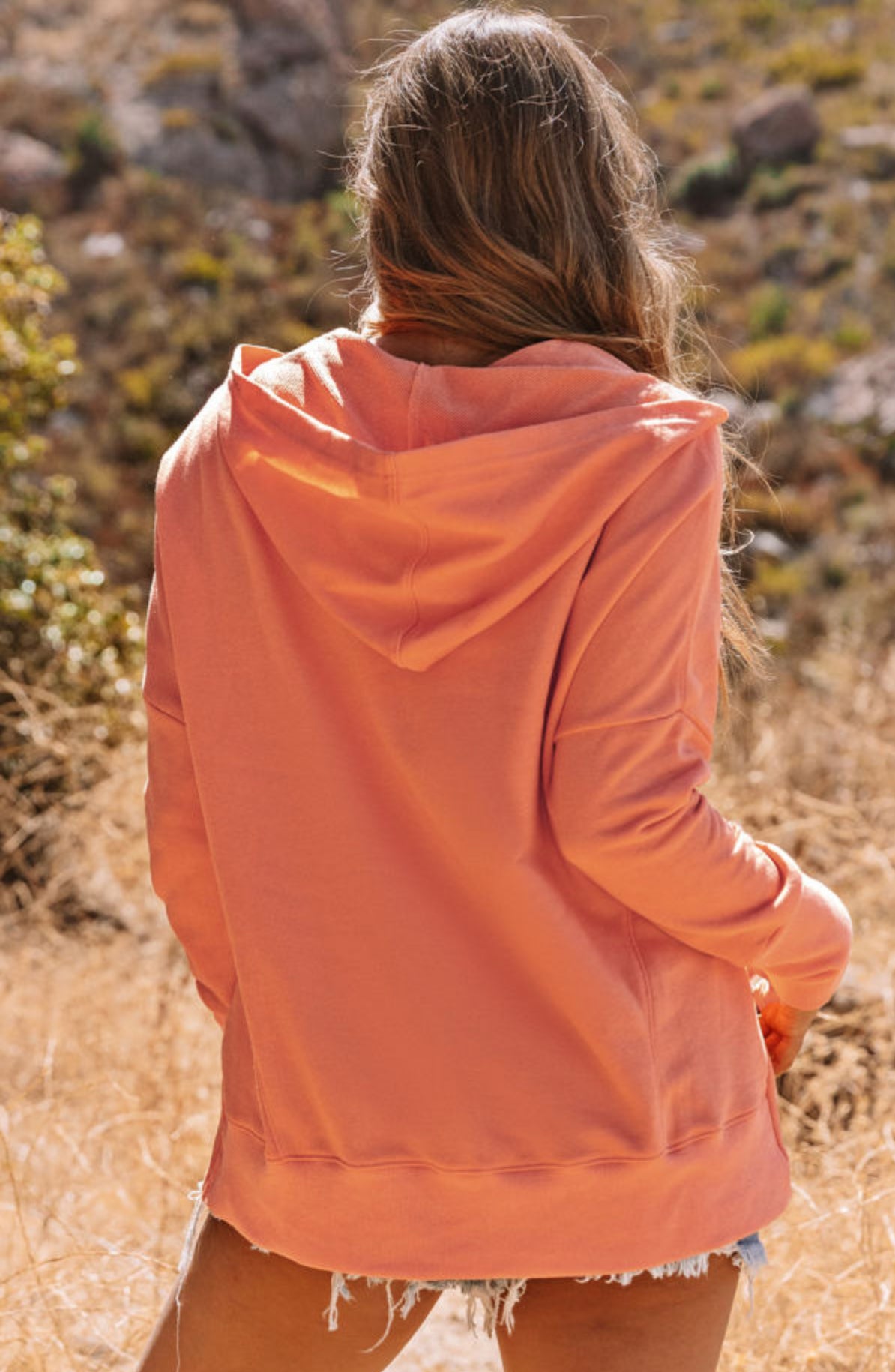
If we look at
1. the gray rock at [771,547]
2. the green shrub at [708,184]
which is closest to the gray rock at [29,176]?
the green shrub at [708,184]

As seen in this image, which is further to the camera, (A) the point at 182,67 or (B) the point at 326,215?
(A) the point at 182,67

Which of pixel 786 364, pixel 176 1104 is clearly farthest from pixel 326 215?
pixel 176 1104

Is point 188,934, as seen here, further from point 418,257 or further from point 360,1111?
point 418,257

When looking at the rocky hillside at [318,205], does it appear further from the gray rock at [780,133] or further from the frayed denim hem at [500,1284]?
the frayed denim hem at [500,1284]

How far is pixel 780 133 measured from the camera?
16531mm

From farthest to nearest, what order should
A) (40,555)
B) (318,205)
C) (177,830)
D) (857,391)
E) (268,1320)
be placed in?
(318,205) < (857,391) < (40,555) < (177,830) < (268,1320)

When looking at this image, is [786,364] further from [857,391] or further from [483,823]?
[483,823]

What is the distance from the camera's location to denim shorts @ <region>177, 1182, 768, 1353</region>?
1030mm

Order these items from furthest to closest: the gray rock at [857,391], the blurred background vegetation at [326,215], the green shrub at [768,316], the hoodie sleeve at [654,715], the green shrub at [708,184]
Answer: the green shrub at [708,184], the green shrub at [768,316], the gray rock at [857,391], the blurred background vegetation at [326,215], the hoodie sleeve at [654,715]

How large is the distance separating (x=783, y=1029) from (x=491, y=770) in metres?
0.39

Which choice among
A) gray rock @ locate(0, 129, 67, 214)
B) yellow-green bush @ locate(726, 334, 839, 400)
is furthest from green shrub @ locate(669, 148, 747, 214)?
gray rock @ locate(0, 129, 67, 214)

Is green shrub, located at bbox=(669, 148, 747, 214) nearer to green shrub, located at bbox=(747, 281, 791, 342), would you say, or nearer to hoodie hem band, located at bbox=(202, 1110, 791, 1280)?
green shrub, located at bbox=(747, 281, 791, 342)

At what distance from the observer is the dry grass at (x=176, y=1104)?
207 centimetres

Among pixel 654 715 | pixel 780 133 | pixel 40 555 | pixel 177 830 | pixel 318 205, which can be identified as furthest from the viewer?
pixel 780 133
